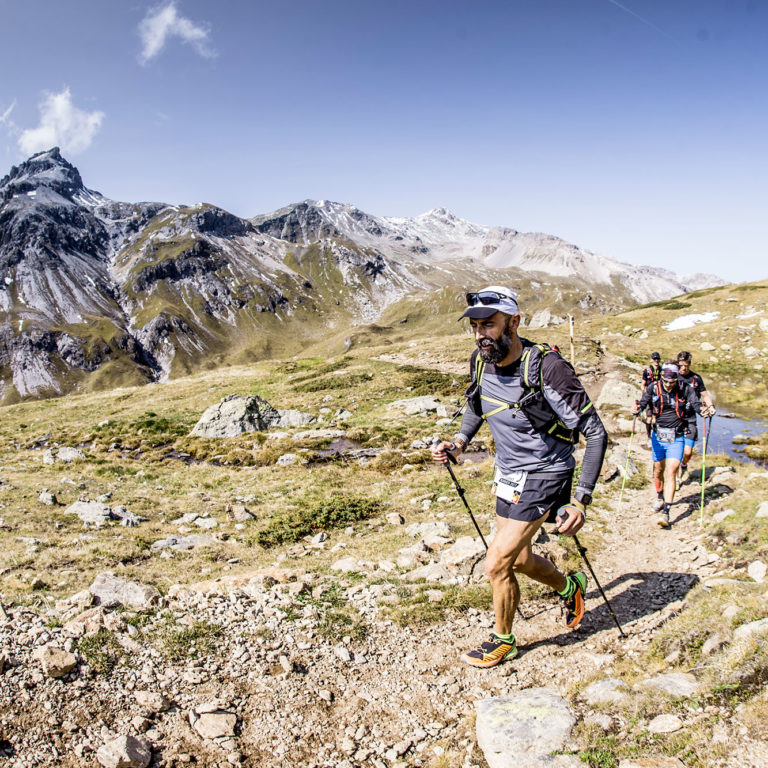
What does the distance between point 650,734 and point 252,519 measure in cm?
1129

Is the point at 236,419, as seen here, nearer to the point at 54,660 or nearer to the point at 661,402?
the point at 661,402

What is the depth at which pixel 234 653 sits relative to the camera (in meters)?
6.75

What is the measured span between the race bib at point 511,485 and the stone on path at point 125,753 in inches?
187

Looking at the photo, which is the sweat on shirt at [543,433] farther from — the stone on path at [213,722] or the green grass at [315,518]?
the green grass at [315,518]

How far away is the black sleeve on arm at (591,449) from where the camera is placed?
5957mm

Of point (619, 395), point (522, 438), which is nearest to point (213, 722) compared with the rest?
point (522, 438)

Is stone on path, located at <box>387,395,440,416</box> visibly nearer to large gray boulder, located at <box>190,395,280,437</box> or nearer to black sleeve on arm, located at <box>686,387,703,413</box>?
large gray boulder, located at <box>190,395,280,437</box>

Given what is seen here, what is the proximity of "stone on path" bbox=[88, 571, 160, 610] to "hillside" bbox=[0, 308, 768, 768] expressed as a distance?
0.04 meters

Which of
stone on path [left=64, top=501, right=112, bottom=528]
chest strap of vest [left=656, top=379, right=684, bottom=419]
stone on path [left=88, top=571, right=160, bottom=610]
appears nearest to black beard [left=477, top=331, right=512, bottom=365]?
stone on path [left=88, top=571, right=160, bottom=610]

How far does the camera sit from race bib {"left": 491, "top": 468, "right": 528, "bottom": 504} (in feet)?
20.5

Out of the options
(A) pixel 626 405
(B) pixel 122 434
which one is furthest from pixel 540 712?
(B) pixel 122 434

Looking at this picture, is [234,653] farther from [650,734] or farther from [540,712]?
[650,734]

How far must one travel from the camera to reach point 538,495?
242 inches

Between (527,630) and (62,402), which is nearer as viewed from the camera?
(527,630)
